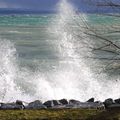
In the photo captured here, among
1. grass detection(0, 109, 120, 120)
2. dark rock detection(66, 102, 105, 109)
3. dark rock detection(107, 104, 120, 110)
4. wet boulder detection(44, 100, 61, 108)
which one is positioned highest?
wet boulder detection(44, 100, 61, 108)

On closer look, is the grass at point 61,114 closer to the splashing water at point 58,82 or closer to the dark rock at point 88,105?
the dark rock at point 88,105

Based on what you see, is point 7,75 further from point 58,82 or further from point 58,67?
point 58,67

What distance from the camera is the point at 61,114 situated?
10391 mm

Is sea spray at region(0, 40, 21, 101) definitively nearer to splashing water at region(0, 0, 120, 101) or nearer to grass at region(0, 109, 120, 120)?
splashing water at region(0, 0, 120, 101)

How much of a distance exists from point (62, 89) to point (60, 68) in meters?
4.88

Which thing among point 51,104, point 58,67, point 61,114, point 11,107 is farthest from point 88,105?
point 58,67

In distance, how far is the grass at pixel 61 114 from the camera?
10094mm

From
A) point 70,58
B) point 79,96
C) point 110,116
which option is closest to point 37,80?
point 79,96

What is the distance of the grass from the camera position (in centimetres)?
1009

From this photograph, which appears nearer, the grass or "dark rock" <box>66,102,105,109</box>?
the grass

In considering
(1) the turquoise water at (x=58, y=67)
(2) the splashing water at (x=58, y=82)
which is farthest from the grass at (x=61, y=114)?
(2) the splashing water at (x=58, y=82)

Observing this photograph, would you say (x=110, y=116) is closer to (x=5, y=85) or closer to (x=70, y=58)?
(x=5, y=85)

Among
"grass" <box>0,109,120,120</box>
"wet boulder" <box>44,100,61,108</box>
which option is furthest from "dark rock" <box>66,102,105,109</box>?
"grass" <box>0,109,120,120</box>

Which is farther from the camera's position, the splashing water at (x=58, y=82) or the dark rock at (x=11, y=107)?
the splashing water at (x=58, y=82)
